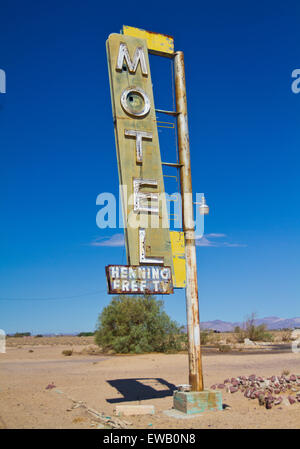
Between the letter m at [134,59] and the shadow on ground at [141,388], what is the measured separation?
934 cm

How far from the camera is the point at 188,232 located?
10.8 m

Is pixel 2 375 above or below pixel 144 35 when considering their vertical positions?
below

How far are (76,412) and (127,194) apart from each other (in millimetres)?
5511

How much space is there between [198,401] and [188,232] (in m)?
4.02

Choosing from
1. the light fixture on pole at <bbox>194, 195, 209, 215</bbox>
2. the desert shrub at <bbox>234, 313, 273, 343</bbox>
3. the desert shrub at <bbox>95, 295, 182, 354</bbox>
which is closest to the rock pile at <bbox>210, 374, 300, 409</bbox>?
the light fixture on pole at <bbox>194, 195, 209, 215</bbox>

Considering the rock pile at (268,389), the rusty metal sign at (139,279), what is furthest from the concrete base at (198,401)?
the rusty metal sign at (139,279)

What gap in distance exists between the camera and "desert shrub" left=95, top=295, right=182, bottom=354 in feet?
91.8

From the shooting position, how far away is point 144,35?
1192cm

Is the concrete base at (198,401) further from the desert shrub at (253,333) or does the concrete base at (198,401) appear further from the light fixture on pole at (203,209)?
the desert shrub at (253,333)

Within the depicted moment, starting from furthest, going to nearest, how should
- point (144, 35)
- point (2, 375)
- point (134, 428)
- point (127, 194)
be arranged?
point (2, 375), point (144, 35), point (127, 194), point (134, 428)

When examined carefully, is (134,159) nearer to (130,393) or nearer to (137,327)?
(130,393)

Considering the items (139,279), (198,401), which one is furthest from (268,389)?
(139,279)

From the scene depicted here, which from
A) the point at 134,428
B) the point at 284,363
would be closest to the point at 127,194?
the point at 134,428

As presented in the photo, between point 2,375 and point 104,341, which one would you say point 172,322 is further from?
point 2,375
